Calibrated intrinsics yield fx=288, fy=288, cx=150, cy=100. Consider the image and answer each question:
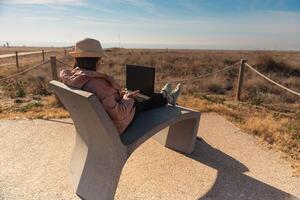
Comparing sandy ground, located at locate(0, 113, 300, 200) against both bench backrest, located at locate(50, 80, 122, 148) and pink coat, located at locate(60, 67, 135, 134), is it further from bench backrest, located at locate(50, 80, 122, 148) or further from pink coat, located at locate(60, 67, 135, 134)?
pink coat, located at locate(60, 67, 135, 134)

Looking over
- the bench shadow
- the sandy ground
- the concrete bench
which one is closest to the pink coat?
the concrete bench

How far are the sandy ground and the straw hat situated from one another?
4.64ft

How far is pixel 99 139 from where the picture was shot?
2592 mm

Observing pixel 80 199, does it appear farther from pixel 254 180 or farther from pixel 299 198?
pixel 299 198

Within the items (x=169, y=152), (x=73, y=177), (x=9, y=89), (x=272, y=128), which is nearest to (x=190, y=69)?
(x=9, y=89)

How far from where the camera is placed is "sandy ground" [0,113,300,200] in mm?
2954

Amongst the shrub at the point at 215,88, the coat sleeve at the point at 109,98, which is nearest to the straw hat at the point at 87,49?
the coat sleeve at the point at 109,98

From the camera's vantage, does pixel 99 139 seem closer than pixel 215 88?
Yes

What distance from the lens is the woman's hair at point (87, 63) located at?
2502 mm

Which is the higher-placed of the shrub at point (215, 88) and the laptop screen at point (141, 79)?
the laptop screen at point (141, 79)

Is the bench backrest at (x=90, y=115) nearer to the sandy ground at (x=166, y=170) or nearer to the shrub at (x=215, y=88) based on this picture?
the sandy ground at (x=166, y=170)

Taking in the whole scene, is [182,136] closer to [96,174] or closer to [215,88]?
[96,174]

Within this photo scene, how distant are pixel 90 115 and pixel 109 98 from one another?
247mm

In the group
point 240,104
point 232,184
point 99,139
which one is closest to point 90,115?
point 99,139
